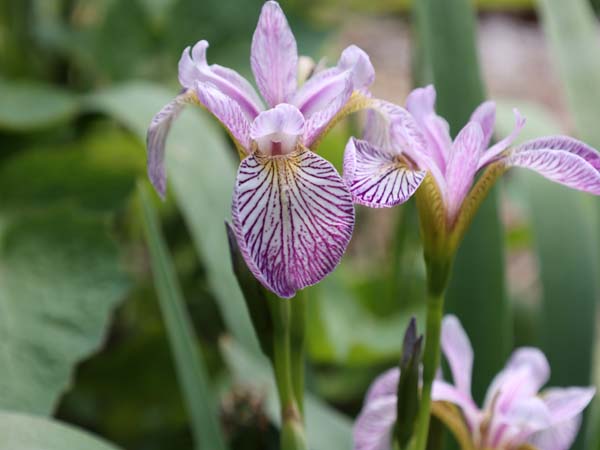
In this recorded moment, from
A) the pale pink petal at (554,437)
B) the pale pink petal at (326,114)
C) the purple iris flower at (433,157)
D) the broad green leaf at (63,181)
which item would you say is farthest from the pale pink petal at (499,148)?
the broad green leaf at (63,181)

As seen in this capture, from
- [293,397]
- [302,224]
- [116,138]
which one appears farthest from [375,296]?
[302,224]

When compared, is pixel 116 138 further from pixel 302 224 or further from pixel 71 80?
pixel 302 224

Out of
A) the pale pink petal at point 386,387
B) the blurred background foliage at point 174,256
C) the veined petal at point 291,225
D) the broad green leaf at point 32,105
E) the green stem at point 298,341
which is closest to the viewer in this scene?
the veined petal at point 291,225

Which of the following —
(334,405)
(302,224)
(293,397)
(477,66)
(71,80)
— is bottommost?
(334,405)

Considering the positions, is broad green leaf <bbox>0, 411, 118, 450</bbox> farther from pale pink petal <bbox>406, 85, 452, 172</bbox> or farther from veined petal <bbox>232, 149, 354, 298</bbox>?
pale pink petal <bbox>406, 85, 452, 172</bbox>

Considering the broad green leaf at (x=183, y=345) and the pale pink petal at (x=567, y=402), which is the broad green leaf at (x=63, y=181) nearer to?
the broad green leaf at (x=183, y=345)
